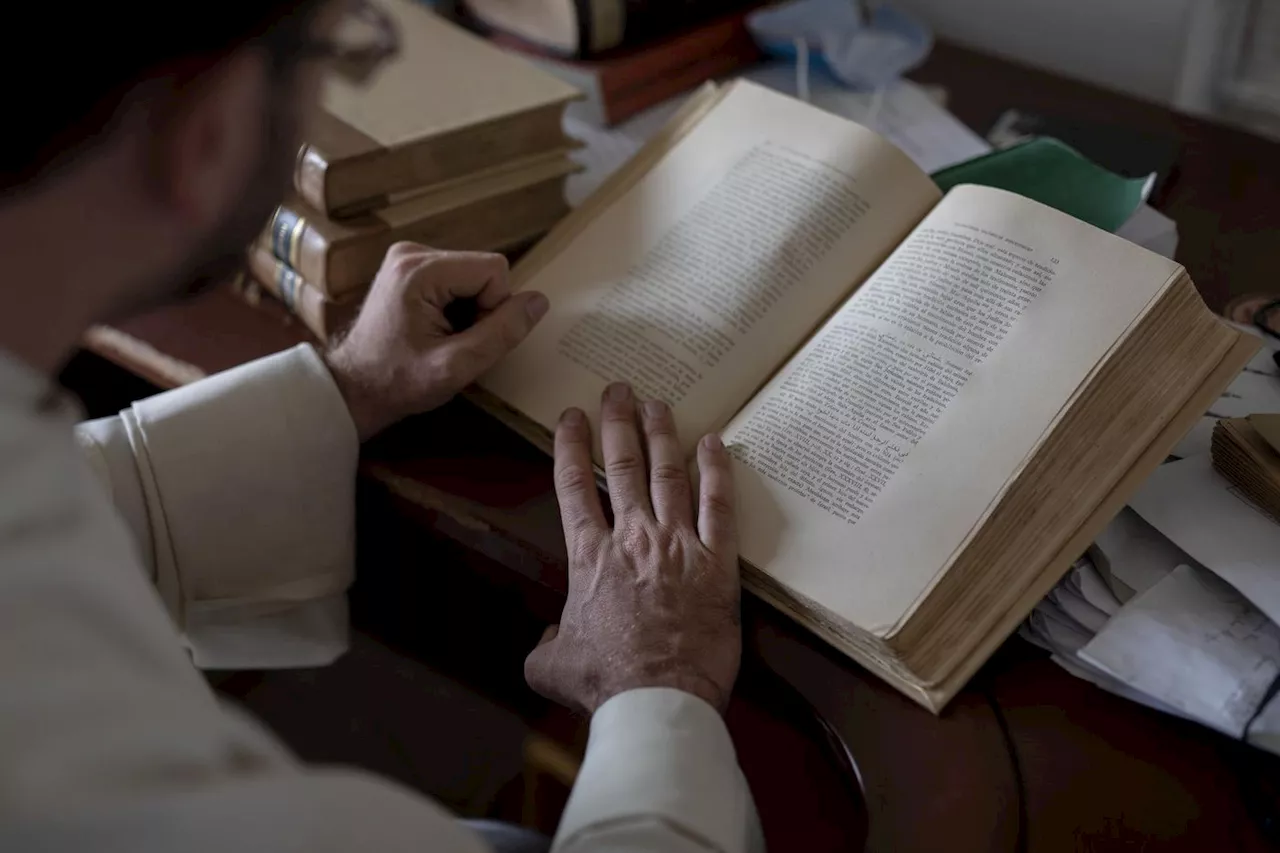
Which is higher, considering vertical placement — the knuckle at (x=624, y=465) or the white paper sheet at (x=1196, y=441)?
the white paper sheet at (x=1196, y=441)

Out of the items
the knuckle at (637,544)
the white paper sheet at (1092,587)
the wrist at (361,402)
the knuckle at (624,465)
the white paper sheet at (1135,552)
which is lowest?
the wrist at (361,402)

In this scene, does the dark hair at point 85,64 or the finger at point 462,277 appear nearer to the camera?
the dark hair at point 85,64

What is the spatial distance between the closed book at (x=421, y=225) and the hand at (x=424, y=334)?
6 cm

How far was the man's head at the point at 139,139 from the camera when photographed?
450 mm

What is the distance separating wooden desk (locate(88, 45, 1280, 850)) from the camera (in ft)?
2.13

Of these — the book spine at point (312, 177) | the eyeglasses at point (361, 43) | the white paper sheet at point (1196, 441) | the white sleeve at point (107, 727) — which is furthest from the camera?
the book spine at point (312, 177)

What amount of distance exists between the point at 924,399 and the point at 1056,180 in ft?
1.04

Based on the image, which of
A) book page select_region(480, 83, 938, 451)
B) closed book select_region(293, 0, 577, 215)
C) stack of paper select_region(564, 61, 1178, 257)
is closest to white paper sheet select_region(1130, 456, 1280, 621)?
book page select_region(480, 83, 938, 451)

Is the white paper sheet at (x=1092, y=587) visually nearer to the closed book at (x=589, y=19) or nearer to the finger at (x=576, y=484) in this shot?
the finger at (x=576, y=484)

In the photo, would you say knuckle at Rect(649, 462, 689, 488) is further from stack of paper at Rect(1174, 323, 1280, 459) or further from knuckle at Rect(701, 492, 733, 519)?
stack of paper at Rect(1174, 323, 1280, 459)

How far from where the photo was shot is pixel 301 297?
997 millimetres

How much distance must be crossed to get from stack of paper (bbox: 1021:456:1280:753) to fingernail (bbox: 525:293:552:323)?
0.40 meters

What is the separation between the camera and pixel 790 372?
825mm

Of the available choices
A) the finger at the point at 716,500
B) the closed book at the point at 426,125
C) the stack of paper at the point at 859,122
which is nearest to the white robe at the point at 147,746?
the finger at the point at 716,500
